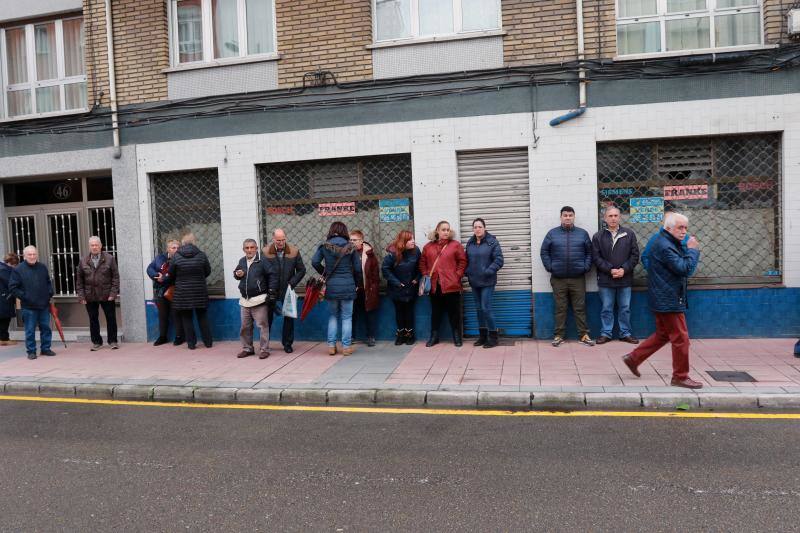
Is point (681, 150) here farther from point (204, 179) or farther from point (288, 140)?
point (204, 179)

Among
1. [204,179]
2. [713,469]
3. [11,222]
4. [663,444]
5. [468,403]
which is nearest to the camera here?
[713,469]

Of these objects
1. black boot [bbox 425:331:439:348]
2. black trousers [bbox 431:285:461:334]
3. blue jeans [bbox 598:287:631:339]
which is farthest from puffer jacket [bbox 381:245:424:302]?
blue jeans [bbox 598:287:631:339]

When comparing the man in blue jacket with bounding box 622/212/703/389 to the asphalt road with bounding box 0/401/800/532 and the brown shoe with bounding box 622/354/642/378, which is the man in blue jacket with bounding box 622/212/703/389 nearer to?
the brown shoe with bounding box 622/354/642/378

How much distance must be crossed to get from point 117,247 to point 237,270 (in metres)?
3.27

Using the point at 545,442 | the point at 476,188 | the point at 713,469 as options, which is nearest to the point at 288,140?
the point at 476,188

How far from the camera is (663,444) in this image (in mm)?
5102

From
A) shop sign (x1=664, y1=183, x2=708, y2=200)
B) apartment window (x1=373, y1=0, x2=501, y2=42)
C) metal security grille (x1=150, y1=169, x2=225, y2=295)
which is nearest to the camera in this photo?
shop sign (x1=664, y1=183, x2=708, y2=200)

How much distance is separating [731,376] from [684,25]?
5.28m

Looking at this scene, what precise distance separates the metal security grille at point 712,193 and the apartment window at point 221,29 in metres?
5.74

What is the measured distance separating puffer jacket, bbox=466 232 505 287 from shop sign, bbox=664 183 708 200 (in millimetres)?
2589

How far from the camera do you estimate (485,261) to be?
9.09 m

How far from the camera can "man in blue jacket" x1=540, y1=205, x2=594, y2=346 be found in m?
9.02

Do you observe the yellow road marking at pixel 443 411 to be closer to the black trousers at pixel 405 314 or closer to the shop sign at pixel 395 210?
the black trousers at pixel 405 314

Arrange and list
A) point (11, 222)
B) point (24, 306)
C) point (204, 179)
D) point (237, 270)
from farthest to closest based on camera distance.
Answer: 1. point (11, 222)
2. point (204, 179)
3. point (24, 306)
4. point (237, 270)
